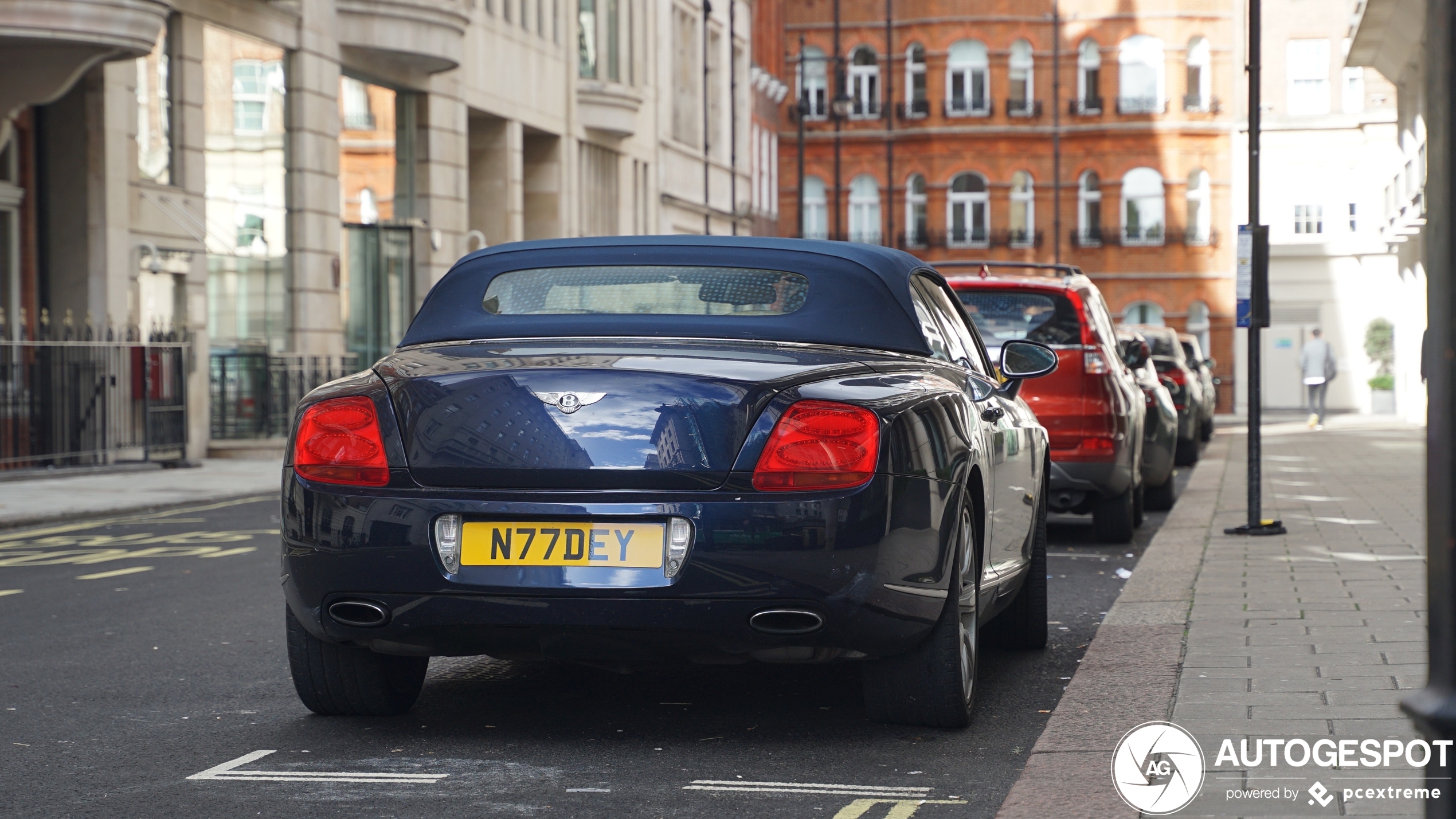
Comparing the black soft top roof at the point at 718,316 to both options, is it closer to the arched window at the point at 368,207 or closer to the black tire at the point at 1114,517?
the black tire at the point at 1114,517

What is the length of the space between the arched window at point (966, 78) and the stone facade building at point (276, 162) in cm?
2646

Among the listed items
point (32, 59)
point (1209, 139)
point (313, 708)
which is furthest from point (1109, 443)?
point (1209, 139)

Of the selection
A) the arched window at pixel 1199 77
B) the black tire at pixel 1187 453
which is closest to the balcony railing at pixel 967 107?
the arched window at pixel 1199 77

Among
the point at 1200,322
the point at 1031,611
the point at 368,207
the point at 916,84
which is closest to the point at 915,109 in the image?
the point at 916,84

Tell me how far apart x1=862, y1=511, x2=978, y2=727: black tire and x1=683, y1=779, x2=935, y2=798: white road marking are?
631 millimetres

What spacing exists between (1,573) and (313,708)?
5769mm

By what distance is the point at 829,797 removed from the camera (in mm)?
4613

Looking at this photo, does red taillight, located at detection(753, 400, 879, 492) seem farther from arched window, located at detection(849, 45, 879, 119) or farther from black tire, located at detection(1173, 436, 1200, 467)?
arched window, located at detection(849, 45, 879, 119)

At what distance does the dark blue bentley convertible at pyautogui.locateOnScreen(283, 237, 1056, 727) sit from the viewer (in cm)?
488

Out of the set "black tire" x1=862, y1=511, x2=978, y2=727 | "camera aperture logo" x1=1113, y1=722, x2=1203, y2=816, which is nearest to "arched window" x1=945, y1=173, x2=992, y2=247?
"black tire" x1=862, y1=511, x2=978, y2=727

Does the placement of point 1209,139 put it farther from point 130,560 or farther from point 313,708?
point 313,708

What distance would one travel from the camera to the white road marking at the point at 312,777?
4816 mm

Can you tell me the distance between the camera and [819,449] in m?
4.93

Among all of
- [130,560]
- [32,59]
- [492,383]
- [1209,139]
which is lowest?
[130,560]
